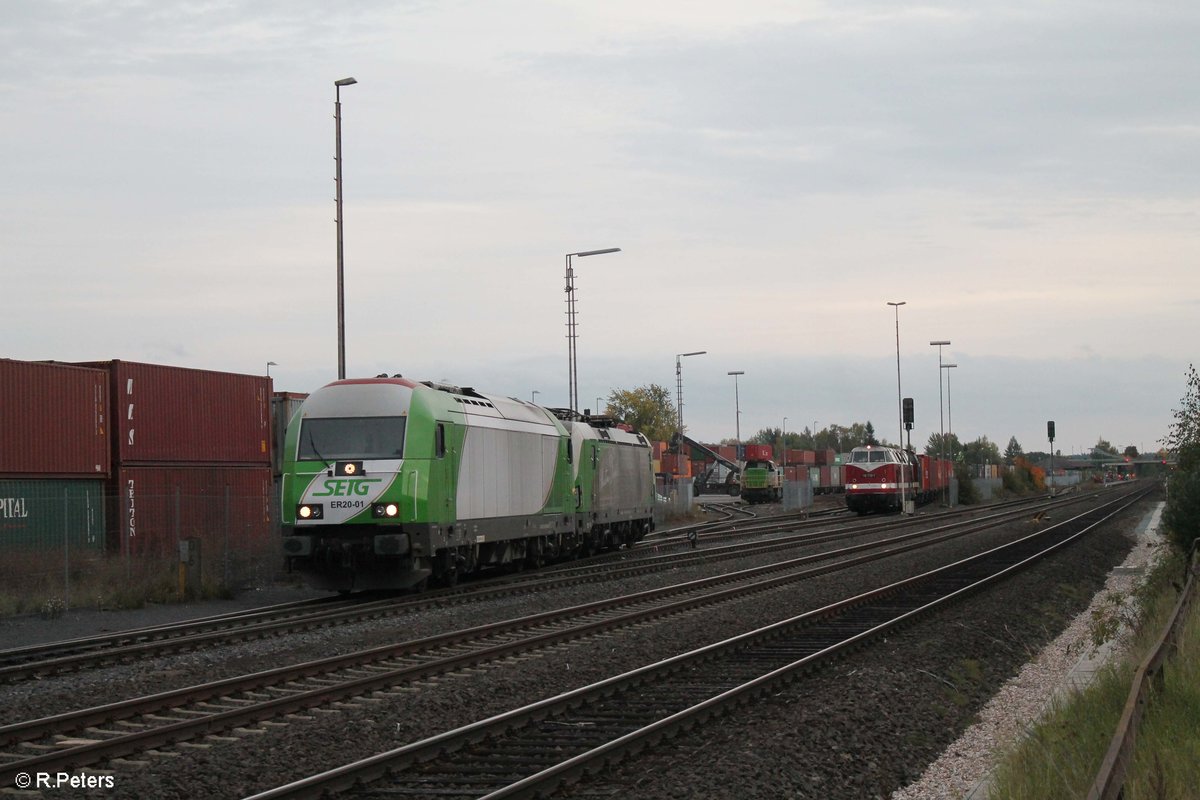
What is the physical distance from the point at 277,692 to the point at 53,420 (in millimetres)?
17757

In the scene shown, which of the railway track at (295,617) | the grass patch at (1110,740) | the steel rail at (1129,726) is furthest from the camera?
the railway track at (295,617)

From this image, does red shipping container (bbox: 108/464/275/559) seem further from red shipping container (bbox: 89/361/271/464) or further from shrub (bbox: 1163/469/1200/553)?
shrub (bbox: 1163/469/1200/553)

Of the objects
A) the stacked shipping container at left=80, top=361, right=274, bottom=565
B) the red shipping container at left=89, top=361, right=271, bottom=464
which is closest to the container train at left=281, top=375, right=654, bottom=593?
the stacked shipping container at left=80, top=361, right=274, bottom=565

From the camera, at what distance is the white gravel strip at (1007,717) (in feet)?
29.5

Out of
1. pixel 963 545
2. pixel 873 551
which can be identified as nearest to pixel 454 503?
pixel 873 551

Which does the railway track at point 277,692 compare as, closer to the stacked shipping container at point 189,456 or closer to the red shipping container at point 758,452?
the stacked shipping container at point 189,456

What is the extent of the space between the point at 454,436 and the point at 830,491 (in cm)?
8028

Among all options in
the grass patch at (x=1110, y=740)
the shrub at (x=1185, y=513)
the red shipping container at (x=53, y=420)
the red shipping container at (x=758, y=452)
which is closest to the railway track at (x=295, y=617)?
the red shipping container at (x=53, y=420)

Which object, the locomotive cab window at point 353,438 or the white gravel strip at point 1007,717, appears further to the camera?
the locomotive cab window at point 353,438

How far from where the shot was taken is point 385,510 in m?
20.5

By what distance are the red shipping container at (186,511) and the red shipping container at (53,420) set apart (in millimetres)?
1030

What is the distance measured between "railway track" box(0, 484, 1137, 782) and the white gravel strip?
535 centimetres

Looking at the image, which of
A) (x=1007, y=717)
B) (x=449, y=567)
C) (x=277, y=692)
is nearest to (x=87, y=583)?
(x=449, y=567)

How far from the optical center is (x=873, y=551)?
110ft
